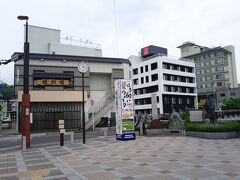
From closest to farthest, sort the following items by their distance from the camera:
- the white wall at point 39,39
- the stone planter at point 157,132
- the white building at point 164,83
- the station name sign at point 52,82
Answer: the stone planter at point 157,132 < the station name sign at point 52,82 < the white wall at point 39,39 < the white building at point 164,83

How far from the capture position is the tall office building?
76.1 m

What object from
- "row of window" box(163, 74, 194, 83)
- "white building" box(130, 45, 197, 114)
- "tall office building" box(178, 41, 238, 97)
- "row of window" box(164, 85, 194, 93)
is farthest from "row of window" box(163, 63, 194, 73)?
"tall office building" box(178, 41, 238, 97)

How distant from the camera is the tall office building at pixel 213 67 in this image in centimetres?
7612

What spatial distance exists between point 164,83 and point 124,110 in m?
41.7

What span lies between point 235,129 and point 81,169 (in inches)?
522

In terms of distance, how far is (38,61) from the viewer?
28.8 m

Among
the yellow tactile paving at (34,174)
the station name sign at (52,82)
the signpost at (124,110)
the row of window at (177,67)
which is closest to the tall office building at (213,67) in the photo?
the row of window at (177,67)

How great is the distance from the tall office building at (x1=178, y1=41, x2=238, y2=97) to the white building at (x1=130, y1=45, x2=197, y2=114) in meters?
16.5

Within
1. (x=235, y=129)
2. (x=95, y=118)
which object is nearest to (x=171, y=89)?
(x=95, y=118)

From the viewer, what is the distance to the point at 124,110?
672 inches

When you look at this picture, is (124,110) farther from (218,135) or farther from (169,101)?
(169,101)

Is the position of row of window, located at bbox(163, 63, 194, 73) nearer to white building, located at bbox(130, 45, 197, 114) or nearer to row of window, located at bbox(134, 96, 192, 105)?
white building, located at bbox(130, 45, 197, 114)

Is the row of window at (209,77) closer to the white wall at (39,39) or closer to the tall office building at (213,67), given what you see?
the tall office building at (213,67)

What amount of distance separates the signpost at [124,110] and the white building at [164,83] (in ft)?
128
